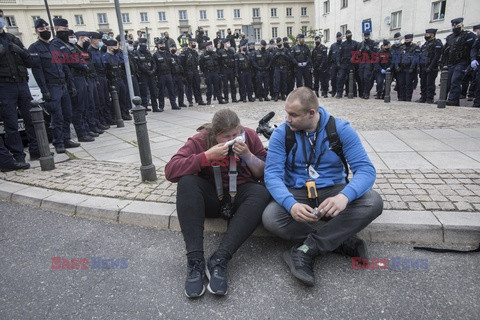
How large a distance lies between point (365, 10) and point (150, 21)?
39582 millimetres

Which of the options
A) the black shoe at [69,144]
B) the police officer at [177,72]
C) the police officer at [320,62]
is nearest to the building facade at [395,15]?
the police officer at [320,62]

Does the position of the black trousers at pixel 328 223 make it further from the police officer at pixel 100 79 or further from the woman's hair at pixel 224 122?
the police officer at pixel 100 79

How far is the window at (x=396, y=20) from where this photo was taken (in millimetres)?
26078

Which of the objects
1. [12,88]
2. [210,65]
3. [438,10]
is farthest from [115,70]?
[438,10]

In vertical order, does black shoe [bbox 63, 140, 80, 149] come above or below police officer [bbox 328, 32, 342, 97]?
below

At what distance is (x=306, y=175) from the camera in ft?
9.72

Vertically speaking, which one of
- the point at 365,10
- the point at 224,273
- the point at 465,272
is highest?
the point at 365,10

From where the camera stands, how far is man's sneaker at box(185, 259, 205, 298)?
2.35 metres

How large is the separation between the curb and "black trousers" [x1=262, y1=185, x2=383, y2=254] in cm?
42

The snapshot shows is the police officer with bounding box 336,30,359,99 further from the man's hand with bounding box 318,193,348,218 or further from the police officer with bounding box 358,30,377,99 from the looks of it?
the man's hand with bounding box 318,193,348,218

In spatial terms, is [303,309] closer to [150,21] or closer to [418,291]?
[418,291]

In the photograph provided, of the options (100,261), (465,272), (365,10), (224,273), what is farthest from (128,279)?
(365,10)

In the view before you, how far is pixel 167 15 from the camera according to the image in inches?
2261

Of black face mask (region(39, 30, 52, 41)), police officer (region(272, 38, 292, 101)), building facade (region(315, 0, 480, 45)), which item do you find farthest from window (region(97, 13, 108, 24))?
black face mask (region(39, 30, 52, 41))
